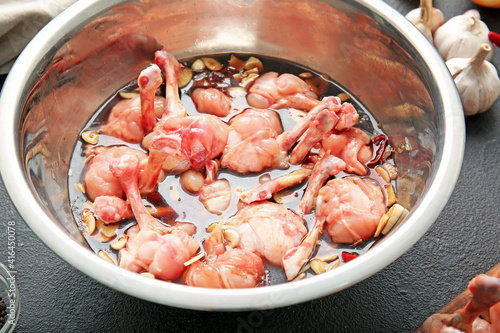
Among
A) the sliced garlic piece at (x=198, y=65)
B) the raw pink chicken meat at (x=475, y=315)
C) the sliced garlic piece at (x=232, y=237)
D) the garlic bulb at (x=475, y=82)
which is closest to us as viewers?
the raw pink chicken meat at (x=475, y=315)

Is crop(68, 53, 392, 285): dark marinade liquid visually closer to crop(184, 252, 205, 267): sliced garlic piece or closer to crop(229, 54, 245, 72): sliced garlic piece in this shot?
crop(184, 252, 205, 267): sliced garlic piece

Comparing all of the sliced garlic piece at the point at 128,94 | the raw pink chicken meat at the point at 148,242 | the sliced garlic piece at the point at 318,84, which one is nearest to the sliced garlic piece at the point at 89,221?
the raw pink chicken meat at the point at 148,242

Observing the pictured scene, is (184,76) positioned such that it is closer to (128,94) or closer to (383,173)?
(128,94)

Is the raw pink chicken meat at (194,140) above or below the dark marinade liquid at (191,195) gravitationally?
above

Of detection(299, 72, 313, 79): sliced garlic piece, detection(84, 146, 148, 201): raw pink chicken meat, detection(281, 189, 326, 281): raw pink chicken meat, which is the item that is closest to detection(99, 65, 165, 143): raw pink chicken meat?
detection(84, 146, 148, 201): raw pink chicken meat

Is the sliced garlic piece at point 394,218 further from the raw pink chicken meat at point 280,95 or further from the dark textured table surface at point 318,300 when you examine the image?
the raw pink chicken meat at point 280,95

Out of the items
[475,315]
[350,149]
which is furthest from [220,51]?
[475,315]

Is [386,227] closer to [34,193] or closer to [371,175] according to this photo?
[371,175]
